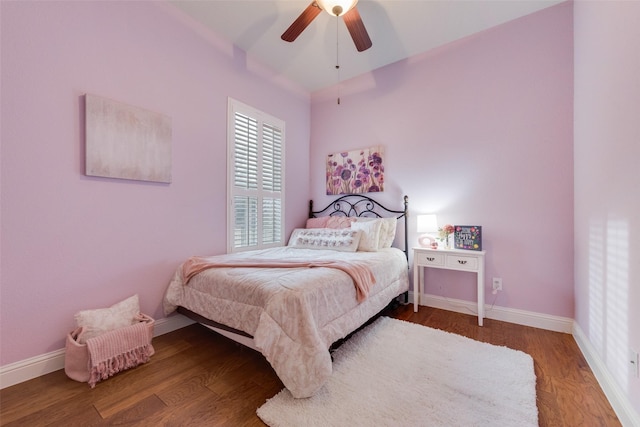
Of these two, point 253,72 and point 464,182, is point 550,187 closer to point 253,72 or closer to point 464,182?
point 464,182

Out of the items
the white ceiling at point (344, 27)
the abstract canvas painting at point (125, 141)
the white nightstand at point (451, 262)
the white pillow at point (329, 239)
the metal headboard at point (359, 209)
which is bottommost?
the white nightstand at point (451, 262)

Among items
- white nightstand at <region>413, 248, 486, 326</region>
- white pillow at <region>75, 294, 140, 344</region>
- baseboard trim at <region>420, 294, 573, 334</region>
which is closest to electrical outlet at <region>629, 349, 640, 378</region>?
white nightstand at <region>413, 248, 486, 326</region>

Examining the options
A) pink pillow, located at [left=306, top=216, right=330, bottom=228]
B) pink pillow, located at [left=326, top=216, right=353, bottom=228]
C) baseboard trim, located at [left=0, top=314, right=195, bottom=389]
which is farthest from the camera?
pink pillow, located at [left=306, top=216, right=330, bottom=228]

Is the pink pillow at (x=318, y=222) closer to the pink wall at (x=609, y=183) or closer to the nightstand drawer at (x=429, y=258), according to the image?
the nightstand drawer at (x=429, y=258)

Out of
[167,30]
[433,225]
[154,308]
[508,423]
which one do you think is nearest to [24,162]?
[154,308]

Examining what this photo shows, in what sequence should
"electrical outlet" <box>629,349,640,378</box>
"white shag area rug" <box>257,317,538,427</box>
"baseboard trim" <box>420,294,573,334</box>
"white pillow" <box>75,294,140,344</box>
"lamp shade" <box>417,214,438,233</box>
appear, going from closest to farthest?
1. "electrical outlet" <box>629,349,640,378</box>
2. "white shag area rug" <box>257,317,538,427</box>
3. "white pillow" <box>75,294,140,344</box>
4. "baseboard trim" <box>420,294,573,334</box>
5. "lamp shade" <box>417,214,438,233</box>

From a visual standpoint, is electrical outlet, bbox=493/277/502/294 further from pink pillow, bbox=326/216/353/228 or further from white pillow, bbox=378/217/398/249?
pink pillow, bbox=326/216/353/228

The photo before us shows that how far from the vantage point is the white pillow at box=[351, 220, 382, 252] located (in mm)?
2914

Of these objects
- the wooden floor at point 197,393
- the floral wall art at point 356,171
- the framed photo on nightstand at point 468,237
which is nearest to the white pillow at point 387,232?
the floral wall art at point 356,171

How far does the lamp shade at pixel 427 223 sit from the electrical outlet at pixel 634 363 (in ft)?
5.38

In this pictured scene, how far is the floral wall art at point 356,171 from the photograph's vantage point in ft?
11.2

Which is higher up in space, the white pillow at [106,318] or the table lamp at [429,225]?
the table lamp at [429,225]

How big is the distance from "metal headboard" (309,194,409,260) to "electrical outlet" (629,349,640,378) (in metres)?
1.94

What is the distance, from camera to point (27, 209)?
1.68 meters
